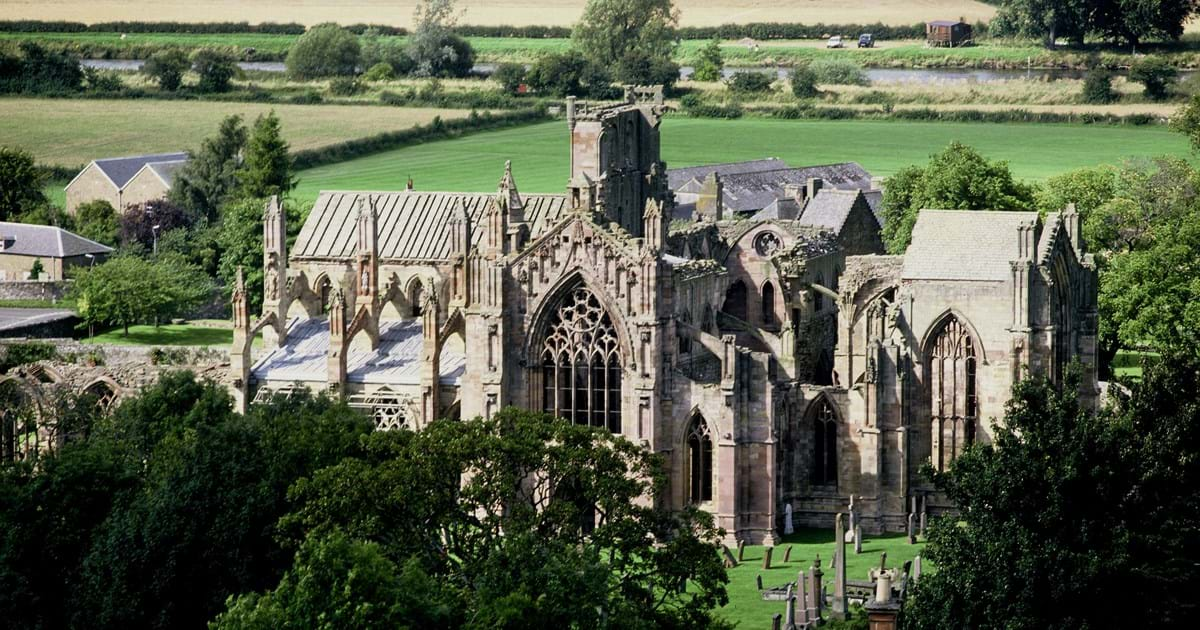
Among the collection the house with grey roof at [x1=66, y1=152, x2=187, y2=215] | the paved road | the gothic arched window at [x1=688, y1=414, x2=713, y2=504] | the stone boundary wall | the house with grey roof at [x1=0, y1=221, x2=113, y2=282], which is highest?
the house with grey roof at [x1=66, y1=152, x2=187, y2=215]

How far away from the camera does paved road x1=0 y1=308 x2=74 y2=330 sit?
144 meters

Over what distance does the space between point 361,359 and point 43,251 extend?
56633 millimetres

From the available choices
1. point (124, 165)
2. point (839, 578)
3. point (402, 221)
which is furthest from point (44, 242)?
point (839, 578)

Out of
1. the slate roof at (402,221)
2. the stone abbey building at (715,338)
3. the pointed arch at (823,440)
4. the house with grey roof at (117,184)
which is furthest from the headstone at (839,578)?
the house with grey roof at (117,184)

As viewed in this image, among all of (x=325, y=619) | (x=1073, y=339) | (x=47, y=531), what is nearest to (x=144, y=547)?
(x=47, y=531)

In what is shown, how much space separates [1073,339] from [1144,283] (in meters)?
21.7

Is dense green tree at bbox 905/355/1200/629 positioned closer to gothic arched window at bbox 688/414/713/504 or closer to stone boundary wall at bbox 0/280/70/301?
gothic arched window at bbox 688/414/713/504

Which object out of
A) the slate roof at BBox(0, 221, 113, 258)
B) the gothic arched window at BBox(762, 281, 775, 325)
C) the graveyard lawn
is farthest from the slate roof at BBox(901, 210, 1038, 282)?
the slate roof at BBox(0, 221, 113, 258)

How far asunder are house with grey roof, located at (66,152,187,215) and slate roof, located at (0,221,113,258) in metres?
17.5

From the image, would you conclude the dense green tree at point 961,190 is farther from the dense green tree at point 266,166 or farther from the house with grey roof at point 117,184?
the house with grey roof at point 117,184

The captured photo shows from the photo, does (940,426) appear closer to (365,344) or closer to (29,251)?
(365,344)

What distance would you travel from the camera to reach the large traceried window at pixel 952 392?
112 metres

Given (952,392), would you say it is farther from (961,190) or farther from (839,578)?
(961,190)

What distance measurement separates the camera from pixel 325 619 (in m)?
77.6
